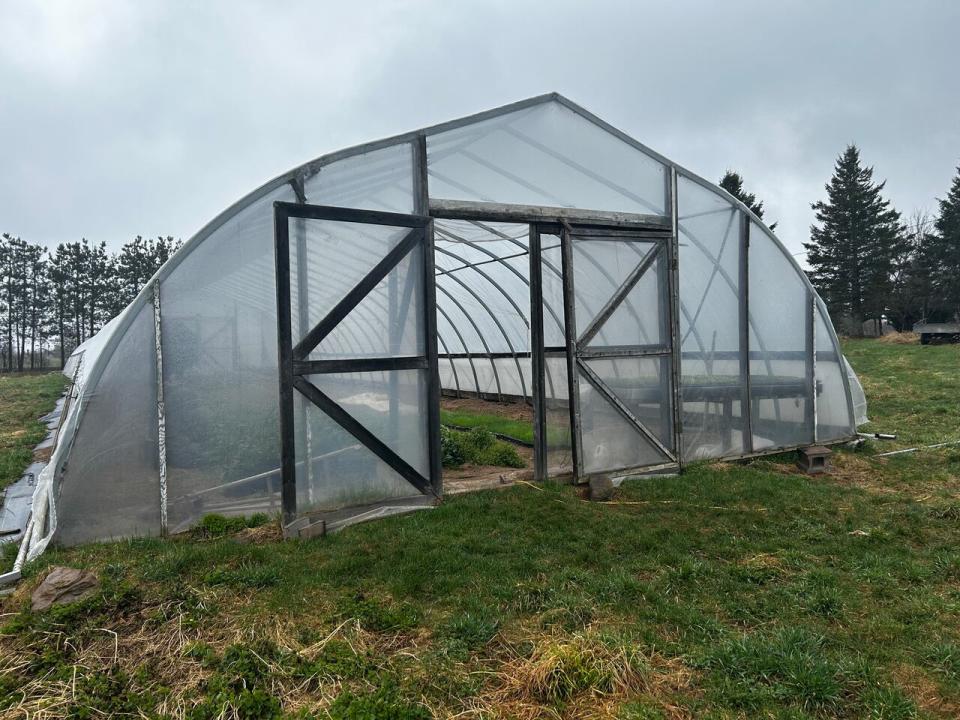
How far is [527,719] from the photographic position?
290 centimetres

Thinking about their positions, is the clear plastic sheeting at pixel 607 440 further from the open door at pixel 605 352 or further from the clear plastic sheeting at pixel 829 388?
the clear plastic sheeting at pixel 829 388

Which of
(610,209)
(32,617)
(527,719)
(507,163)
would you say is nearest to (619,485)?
(610,209)

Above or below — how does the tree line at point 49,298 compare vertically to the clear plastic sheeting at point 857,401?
above

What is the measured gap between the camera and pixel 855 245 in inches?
1575

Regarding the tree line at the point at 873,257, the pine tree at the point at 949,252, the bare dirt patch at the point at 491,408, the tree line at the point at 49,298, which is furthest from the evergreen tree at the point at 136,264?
the pine tree at the point at 949,252

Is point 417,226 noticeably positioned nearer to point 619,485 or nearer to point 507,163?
point 507,163

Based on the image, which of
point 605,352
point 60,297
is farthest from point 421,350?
point 60,297

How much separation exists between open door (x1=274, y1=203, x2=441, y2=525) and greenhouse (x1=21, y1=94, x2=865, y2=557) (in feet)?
0.07

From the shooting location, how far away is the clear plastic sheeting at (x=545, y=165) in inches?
262

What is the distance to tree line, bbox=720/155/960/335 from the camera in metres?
37.1

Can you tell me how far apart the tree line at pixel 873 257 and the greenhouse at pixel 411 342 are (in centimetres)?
3249

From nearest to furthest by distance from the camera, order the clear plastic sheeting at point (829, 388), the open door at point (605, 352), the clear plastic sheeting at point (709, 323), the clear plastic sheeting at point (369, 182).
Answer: the clear plastic sheeting at point (369, 182) → the open door at point (605, 352) → the clear plastic sheeting at point (709, 323) → the clear plastic sheeting at point (829, 388)

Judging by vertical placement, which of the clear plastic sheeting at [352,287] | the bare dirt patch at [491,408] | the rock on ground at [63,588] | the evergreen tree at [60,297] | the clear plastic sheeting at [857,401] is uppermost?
the evergreen tree at [60,297]

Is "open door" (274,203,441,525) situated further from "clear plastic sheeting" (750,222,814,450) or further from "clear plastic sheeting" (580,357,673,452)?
"clear plastic sheeting" (750,222,814,450)
